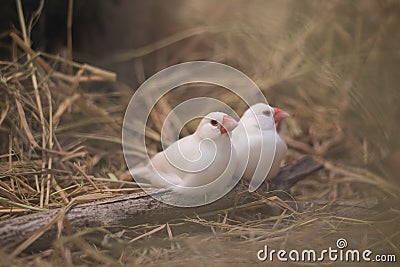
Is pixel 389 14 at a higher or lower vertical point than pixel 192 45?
lower

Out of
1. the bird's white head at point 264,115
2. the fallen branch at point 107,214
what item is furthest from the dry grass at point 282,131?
the bird's white head at point 264,115

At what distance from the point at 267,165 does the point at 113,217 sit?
0.52 m

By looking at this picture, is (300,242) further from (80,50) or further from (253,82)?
(80,50)

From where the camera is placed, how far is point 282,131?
2.25m

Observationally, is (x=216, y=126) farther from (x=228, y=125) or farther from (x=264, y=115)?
(x=264, y=115)

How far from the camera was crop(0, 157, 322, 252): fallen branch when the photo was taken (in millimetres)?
1298

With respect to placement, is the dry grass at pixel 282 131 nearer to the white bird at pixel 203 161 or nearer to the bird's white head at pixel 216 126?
the white bird at pixel 203 161

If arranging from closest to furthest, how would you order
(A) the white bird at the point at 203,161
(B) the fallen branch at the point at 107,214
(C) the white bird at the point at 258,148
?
(B) the fallen branch at the point at 107,214, (A) the white bird at the point at 203,161, (C) the white bird at the point at 258,148

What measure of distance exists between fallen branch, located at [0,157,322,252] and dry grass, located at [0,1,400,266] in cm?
2

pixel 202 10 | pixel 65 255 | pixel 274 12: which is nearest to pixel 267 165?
pixel 65 255

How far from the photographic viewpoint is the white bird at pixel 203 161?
1.46 m

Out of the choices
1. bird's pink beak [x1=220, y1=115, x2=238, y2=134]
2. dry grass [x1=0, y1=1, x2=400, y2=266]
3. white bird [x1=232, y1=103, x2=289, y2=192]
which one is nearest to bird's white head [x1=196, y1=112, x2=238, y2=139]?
bird's pink beak [x1=220, y1=115, x2=238, y2=134]

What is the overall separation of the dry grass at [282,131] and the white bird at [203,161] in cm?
11

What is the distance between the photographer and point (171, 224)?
147cm
